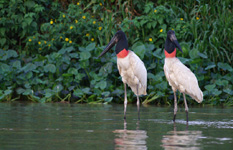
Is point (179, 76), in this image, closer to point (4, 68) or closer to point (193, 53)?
point (193, 53)

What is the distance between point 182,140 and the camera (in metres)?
5.44

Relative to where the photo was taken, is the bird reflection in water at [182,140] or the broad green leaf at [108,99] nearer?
the bird reflection in water at [182,140]

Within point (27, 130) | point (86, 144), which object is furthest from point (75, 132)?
point (86, 144)

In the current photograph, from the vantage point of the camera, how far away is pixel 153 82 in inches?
441

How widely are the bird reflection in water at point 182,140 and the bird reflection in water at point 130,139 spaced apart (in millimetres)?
221

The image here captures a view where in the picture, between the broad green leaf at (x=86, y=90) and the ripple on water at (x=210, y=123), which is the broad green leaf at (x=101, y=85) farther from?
the ripple on water at (x=210, y=123)

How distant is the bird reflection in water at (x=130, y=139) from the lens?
4.93 m

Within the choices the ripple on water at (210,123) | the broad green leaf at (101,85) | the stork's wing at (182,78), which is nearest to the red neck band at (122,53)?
the stork's wing at (182,78)

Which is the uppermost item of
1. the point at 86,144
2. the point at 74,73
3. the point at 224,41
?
the point at 224,41

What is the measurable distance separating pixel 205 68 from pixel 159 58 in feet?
3.31

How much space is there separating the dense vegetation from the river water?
1403mm

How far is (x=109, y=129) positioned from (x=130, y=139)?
1.01 m

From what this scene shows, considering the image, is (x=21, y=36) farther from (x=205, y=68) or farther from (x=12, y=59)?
(x=205, y=68)

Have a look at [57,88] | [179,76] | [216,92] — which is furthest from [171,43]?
[57,88]
